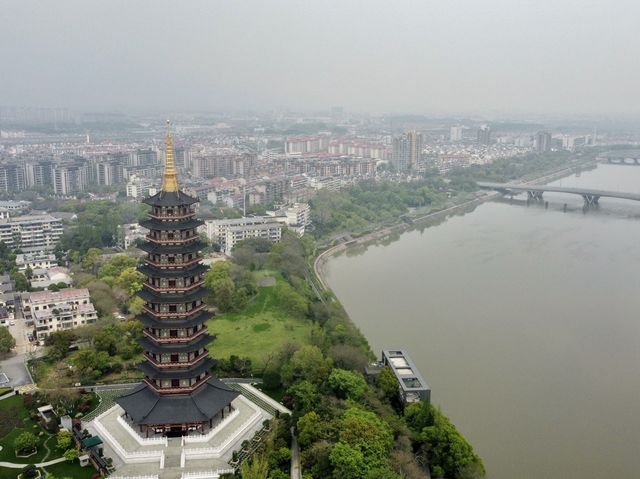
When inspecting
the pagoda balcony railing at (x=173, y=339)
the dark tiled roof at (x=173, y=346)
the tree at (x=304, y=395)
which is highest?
the pagoda balcony railing at (x=173, y=339)

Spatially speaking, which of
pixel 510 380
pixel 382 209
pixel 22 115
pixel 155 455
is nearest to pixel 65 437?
pixel 155 455

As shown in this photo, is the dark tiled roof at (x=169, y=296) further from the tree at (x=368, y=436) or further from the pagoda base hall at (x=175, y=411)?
the tree at (x=368, y=436)

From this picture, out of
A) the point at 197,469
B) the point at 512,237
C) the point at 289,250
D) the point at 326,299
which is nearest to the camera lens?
the point at 197,469

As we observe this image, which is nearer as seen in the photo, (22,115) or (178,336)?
(178,336)

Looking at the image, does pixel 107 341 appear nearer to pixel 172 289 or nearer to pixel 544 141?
pixel 172 289

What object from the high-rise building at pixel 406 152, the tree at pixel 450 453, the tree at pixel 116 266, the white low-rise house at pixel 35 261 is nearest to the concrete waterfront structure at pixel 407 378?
the tree at pixel 450 453

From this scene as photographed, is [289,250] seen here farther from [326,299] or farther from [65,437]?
[65,437]

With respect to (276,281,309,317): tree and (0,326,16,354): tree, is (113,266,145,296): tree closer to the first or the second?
(0,326,16,354): tree
